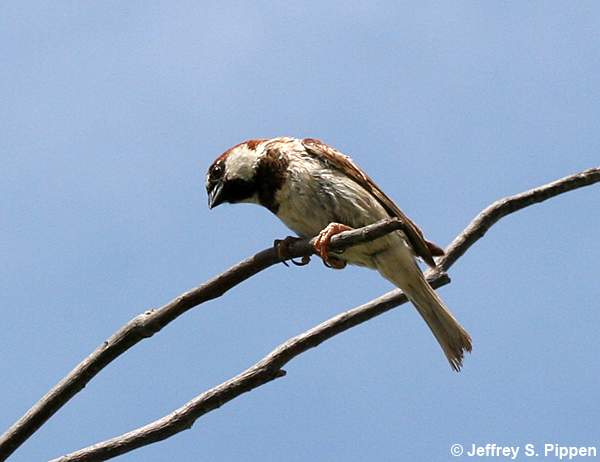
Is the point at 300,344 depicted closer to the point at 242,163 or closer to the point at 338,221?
the point at 338,221

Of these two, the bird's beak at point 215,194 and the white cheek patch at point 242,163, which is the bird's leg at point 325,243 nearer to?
the white cheek patch at point 242,163

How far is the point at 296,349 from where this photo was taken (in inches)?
186

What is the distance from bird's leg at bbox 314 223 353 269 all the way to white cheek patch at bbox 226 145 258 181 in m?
0.85

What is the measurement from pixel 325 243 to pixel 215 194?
2.01 metres

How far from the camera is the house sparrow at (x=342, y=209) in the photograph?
611cm

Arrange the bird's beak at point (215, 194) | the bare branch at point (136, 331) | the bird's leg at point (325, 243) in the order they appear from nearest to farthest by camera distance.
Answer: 1. the bare branch at point (136, 331)
2. the bird's leg at point (325, 243)
3. the bird's beak at point (215, 194)

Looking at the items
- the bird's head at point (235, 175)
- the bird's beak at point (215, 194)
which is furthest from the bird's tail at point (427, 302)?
the bird's beak at point (215, 194)

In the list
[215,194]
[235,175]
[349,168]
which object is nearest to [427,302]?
[349,168]

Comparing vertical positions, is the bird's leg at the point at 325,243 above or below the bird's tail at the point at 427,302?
above

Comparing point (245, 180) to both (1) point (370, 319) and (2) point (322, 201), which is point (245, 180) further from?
(1) point (370, 319)

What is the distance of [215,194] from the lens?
6.90m

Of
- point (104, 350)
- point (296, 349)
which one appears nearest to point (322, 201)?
point (296, 349)

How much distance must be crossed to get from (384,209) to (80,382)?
2958 millimetres

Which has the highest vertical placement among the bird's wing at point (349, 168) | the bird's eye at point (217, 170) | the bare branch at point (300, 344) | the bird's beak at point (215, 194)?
the bird's eye at point (217, 170)
